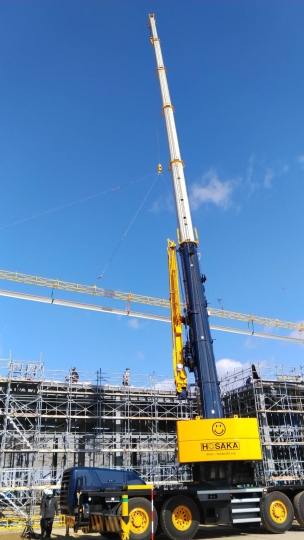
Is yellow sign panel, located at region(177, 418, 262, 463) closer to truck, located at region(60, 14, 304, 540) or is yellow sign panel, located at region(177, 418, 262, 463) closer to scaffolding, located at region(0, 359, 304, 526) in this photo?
truck, located at region(60, 14, 304, 540)

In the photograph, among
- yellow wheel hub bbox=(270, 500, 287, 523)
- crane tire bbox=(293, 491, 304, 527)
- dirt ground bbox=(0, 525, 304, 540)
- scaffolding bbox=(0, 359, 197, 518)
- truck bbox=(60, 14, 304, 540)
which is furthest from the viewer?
scaffolding bbox=(0, 359, 197, 518)

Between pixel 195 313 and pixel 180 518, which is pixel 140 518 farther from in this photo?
pixel 195 313

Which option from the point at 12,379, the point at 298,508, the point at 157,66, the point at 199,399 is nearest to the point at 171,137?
the point at 157,66

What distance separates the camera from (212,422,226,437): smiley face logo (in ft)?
46.2

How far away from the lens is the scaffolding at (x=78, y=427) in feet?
81.1

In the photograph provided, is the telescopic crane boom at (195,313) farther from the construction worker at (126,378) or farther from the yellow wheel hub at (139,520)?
the construction worker at (126,378)

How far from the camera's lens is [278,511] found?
13.8 meters

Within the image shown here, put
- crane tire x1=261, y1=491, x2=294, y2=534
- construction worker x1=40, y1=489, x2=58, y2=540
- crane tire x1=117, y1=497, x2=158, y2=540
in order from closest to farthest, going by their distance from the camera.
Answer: crane tire x1=117, y1=497, x2=158, y2=540, crane tire x1=261, y1=491, x2=294, y2=534, construction worker x1=40, y1=489, x2=58, y2=540

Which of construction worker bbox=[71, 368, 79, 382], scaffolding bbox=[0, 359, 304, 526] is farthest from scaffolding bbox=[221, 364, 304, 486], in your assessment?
construction worker bbox=[71, 368, 79, 382]

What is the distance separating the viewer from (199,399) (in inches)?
636

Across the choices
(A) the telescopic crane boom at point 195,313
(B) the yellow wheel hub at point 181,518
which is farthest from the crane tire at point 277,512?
(A) the telescopic crane boom at point 195,313

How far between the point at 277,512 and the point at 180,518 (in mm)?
3272

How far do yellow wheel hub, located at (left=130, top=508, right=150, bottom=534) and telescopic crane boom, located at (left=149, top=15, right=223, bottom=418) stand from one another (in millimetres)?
4202

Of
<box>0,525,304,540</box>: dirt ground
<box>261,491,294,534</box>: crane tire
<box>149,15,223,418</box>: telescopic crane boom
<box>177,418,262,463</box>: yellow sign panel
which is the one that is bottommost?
<box>0,525,304,540</box>: dirt ground
